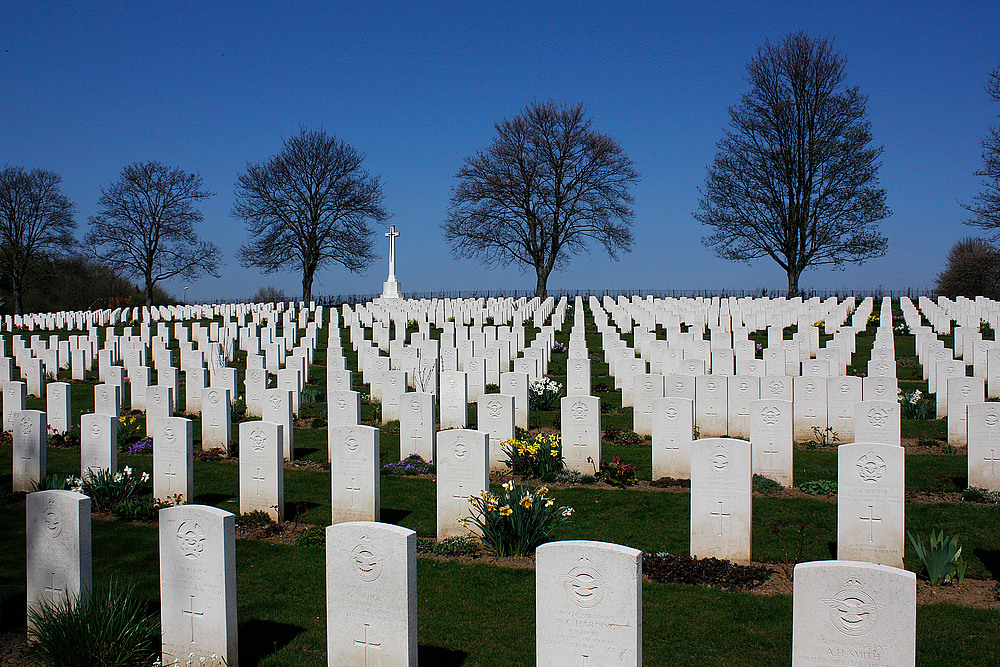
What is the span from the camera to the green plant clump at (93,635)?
179 inches

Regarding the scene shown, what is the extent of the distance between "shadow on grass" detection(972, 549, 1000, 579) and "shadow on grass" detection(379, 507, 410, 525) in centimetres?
549

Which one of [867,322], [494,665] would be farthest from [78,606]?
[867,322]

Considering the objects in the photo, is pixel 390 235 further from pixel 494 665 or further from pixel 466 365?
pixel 494 665

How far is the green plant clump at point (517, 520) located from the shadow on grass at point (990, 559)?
11.5 ft

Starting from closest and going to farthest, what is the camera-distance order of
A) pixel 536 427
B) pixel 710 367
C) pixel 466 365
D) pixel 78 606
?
pixel 78 606, pixel 536 427, pixel 466 365, pixel 710 367

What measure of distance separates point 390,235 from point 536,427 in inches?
1432

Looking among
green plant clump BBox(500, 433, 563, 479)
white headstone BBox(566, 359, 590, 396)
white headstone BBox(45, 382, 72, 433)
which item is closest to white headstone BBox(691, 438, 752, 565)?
green plant clump BBox(500, 433, 563, 479)

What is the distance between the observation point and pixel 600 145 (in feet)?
143

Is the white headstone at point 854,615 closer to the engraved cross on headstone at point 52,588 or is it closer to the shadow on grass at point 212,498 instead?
the engraved cross on headstone at point 52,588

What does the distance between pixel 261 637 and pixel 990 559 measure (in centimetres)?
603

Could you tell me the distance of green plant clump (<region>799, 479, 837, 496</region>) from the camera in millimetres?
8844

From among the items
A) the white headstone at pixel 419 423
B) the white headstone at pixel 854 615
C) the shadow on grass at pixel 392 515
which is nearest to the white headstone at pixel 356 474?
the shadow on grass at pixel 392 515

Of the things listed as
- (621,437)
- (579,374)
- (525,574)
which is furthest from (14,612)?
(579,374)

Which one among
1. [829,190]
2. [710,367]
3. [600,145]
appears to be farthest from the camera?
[600,145]
